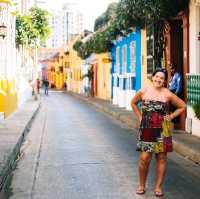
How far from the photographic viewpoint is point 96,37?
33906 millimetres

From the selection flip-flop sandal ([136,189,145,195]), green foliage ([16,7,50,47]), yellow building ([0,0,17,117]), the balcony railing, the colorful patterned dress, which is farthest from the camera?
green foliage ([16,7,50,47])

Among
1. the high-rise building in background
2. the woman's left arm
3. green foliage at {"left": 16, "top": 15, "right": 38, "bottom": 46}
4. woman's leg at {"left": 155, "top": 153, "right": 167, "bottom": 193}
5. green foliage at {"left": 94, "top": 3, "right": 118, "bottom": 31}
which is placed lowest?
woman's leg at {"left": 155, "top": 153, "right": 167, "bottom": 193}

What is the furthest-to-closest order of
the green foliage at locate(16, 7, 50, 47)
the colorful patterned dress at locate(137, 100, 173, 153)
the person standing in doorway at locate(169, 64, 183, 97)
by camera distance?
the green foliage at locate(16, 7, 50, 47) < the person standing in doorway at locate(169, 64, 183, 97) < the colorful patterned dress at locate(137, 100, 173, 153)

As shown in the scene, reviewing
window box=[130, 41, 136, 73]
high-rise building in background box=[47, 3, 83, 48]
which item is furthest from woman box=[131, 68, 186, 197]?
high-rise building in background box=[47, 3, 83, 48]

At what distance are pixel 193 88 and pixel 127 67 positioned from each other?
14061mm

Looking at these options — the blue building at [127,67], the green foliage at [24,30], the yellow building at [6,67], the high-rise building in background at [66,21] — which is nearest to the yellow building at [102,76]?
the blue building at [127,67]

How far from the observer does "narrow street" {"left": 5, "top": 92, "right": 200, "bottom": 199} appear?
7.58 meters

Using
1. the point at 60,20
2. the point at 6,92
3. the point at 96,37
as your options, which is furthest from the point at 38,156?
the point at 60,20

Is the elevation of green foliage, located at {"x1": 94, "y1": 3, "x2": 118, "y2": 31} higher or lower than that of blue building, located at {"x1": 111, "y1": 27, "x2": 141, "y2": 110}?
higher

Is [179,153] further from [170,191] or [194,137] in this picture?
[170,191]

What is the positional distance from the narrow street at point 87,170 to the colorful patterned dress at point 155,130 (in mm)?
636

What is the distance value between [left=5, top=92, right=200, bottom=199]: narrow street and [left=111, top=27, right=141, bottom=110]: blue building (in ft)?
31.9

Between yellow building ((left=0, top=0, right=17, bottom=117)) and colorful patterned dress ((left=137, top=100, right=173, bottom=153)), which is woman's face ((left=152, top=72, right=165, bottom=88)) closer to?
colorful patterned dress ((left=137, top=100, right=173, bottom=153))

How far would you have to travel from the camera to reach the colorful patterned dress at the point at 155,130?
286 inches
